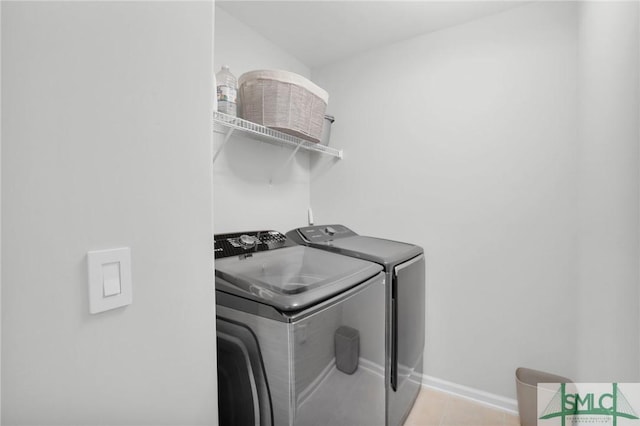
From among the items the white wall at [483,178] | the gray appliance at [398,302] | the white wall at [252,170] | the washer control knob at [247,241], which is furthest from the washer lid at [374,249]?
the white wall at [252,170]

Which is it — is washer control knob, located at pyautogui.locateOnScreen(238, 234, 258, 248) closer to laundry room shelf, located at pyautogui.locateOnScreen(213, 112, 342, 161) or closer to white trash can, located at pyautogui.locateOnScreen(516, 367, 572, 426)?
laundry room shelf, located at pyautogui.locateOnScreen(213, 112, 342, 161)

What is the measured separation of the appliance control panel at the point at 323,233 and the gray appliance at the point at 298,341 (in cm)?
50

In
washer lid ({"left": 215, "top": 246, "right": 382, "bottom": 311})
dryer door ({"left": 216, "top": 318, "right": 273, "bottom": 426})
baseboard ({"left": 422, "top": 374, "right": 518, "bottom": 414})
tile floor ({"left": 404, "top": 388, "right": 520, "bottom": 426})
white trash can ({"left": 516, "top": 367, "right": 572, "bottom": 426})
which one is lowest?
tile floor ({"left": 404, "top": 388, "right": 520, "bottom": 426})

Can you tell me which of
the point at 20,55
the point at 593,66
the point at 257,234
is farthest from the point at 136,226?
the point at 593,66

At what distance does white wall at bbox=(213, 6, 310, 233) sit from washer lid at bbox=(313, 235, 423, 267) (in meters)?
0.54

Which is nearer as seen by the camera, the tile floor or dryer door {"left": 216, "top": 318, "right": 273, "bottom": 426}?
dryer door {"left": 216, "top": 318, "right": 273, "bottom": 426}

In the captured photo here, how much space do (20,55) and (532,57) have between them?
2.33m

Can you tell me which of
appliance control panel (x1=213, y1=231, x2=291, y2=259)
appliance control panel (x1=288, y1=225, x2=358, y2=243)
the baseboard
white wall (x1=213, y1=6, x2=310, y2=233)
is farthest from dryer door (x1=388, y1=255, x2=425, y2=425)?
white wall (x1=213, y1=6, x2=310, y2=233)

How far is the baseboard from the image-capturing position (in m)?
1.93

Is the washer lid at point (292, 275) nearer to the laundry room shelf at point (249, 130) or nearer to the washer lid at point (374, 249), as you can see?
the washer lid at point (374, 249)

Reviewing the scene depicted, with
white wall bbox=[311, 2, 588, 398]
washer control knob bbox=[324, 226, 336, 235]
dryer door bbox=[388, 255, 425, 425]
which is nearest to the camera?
dryer door bbox=[388, 255, 425, 425]

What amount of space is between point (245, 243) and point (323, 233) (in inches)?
25.3

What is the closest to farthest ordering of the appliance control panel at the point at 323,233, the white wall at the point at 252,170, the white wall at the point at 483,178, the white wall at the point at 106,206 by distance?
the white wall at the point at 106,206
the white wall at the point at 483,178
the white wall at the point at 252,170
the appliance control panel at the point at 323,233

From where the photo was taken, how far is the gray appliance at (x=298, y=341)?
1.00 m
